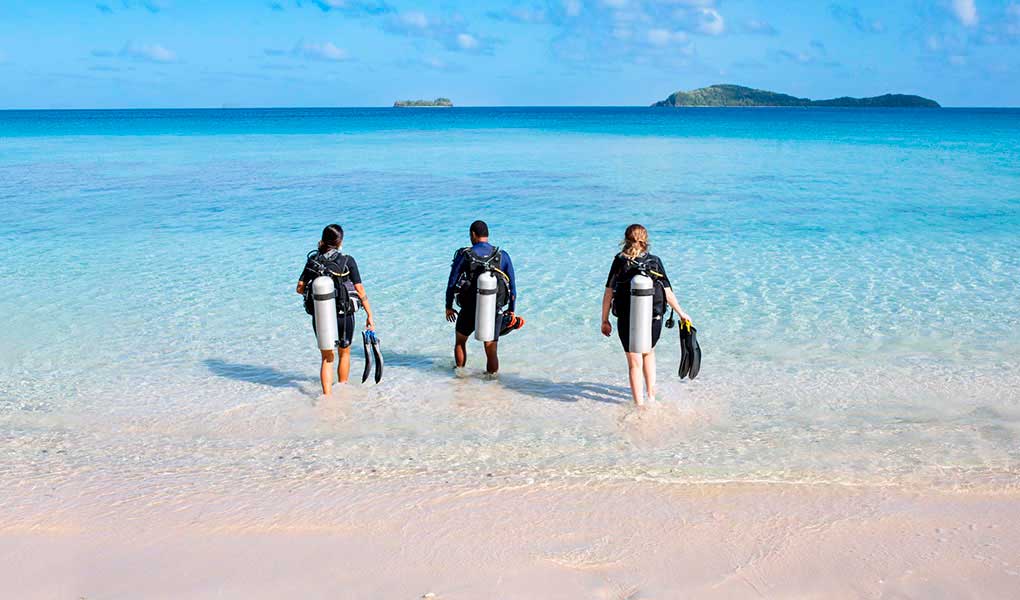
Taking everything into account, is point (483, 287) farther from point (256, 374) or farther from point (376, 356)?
point (256, 374)

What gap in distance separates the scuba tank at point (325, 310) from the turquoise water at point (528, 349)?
1.88 feet

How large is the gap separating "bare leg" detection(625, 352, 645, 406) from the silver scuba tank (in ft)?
0.38

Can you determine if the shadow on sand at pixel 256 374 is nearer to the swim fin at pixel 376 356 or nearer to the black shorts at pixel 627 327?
the swim fin at pixel 376 356

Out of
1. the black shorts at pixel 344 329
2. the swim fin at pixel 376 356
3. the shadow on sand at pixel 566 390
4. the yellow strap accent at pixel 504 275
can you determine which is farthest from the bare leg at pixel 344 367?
the yellow strap accent at pixel 504 275

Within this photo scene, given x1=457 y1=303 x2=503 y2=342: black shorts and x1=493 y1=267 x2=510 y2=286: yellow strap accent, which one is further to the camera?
x1=457 y1=303 x2=503 y2=342: black shorts

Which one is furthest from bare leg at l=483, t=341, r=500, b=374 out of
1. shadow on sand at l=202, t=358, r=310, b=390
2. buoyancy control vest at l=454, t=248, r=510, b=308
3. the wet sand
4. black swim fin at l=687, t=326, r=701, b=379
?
the wet sand

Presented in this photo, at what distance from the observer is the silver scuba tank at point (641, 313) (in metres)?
6.72

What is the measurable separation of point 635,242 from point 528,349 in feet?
8.92

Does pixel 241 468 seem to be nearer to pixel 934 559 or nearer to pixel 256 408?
pixel 256 408

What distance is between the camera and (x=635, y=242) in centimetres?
668

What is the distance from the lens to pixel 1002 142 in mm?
51531

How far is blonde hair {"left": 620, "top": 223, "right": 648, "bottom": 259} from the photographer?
663 centimetres

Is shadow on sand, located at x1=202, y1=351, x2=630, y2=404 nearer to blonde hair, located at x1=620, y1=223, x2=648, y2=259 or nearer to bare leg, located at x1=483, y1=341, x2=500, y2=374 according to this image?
bare leg, located at x1=483, y1=341, x2=500, y2=374

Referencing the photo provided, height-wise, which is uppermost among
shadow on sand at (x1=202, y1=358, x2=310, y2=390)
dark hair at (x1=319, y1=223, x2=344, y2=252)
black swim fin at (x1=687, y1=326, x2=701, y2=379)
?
dark hair at (x1=319, y1=223, x2=344, y2=252)
